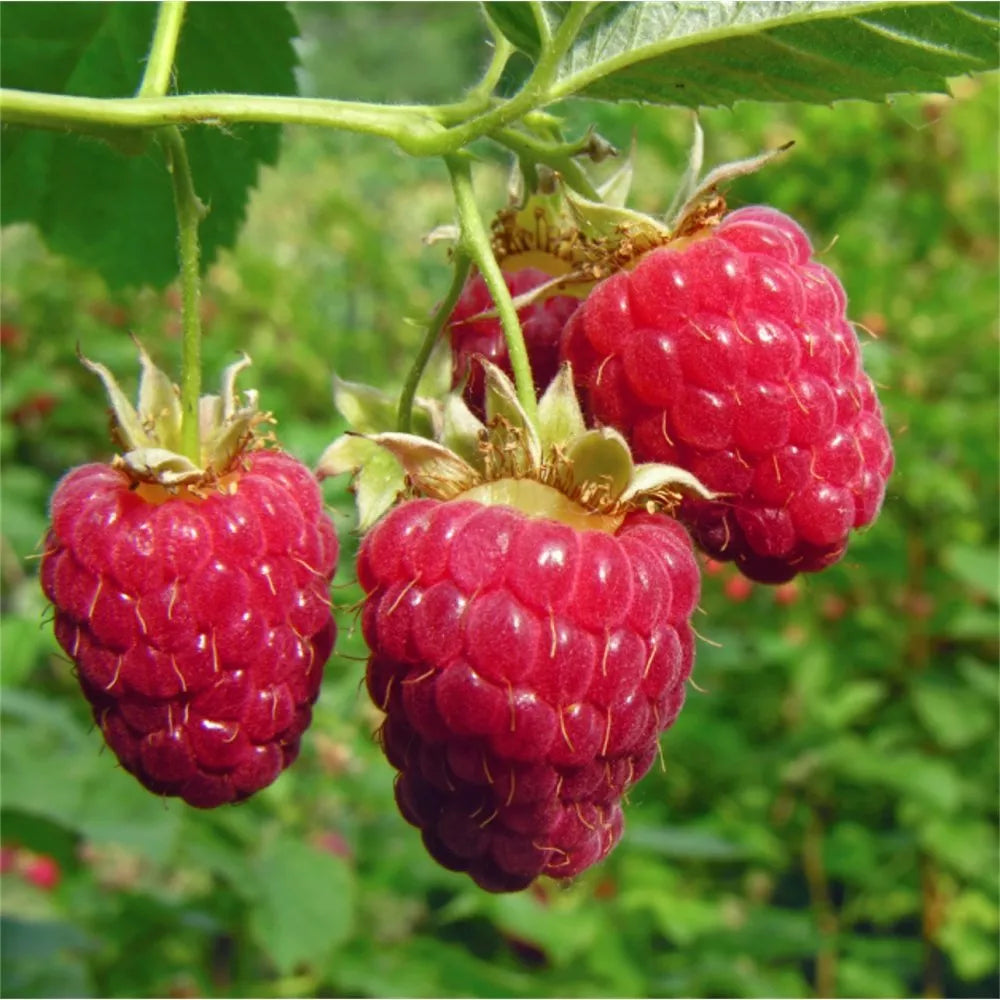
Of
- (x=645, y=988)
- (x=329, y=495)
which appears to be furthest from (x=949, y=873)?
(x=329, y=495)

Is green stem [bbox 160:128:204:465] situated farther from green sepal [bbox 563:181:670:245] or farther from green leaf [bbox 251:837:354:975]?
green leaf [bbox 251:837:354:975]

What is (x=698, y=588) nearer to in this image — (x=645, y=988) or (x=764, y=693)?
(x=645, y=988)

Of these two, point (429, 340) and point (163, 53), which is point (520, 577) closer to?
point (429, 340)

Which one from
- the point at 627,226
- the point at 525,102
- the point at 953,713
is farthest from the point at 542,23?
the point at 953,713

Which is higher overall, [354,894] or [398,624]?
[398,624]

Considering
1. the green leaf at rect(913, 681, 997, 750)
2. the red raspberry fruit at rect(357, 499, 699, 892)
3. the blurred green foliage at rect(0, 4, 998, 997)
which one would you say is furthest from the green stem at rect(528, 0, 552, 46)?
the green leaf at rect(913, 681, 997, 750)

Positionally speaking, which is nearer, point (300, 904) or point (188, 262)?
point (188, 262)
